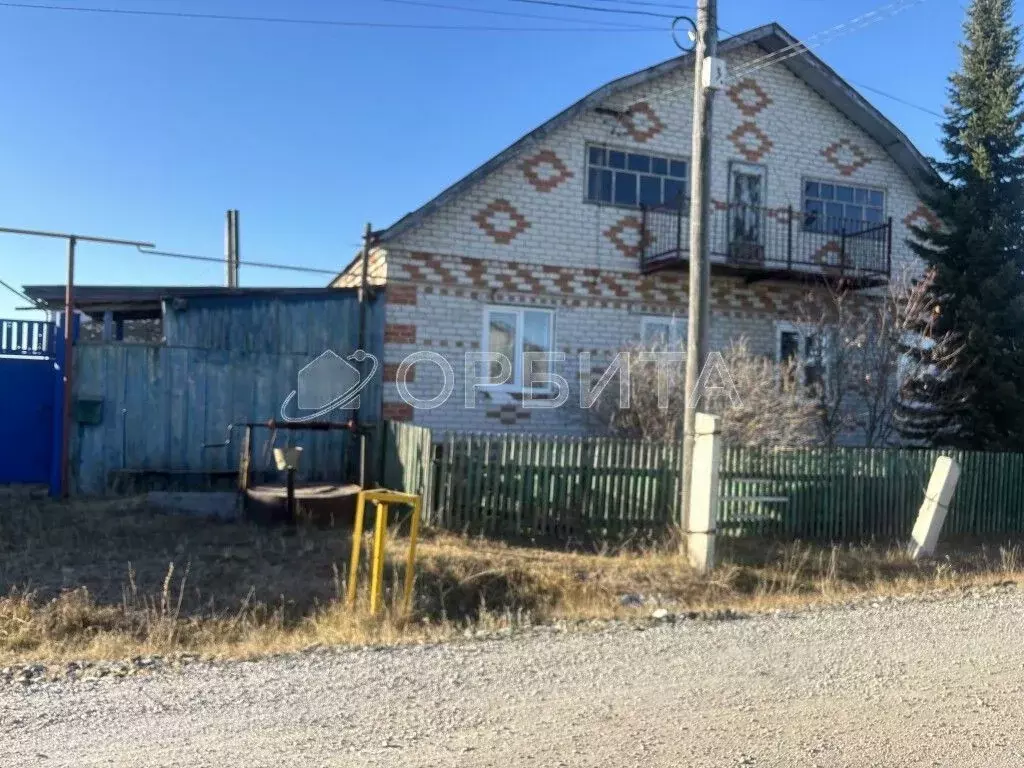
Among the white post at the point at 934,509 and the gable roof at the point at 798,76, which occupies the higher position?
the gable roof at the point at 798,76

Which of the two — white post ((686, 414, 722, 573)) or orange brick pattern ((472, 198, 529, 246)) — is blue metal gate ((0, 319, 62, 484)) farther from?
white post ((686, 414, 722, 573))

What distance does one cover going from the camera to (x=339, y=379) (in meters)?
11.8

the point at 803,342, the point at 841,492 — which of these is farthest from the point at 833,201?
the point at 841,492

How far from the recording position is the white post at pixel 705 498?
26.4 ft

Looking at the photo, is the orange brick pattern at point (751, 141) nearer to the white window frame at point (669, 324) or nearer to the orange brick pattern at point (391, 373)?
the white window frame at point (669, 324)

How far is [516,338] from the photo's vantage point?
41.6 ft

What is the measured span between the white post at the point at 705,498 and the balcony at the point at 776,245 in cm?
503

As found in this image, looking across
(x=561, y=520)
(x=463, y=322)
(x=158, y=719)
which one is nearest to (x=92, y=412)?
(x=463, y=322)

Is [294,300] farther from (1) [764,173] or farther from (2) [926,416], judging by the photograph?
(2) [926,416]

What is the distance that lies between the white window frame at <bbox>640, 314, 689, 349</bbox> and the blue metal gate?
816 centimetres

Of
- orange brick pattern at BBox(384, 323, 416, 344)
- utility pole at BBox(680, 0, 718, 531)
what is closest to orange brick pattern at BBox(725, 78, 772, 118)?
utility pole at BBox(680, 0, 718, 531)

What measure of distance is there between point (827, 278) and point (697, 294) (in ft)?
20.4

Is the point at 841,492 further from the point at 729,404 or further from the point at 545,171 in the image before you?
the point at 545,171

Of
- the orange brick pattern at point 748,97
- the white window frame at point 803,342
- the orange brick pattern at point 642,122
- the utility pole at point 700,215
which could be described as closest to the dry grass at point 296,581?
the utility pole at point 700,215
